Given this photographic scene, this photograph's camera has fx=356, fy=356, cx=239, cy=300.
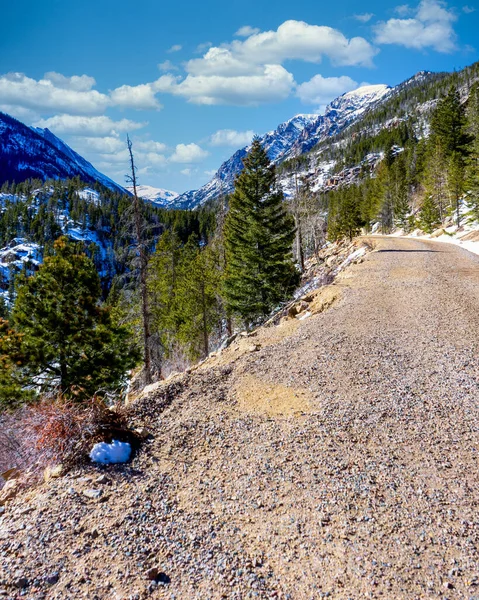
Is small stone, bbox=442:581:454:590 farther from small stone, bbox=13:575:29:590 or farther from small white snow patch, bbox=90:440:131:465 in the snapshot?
small white snow patch, bbox=90:440:131:465

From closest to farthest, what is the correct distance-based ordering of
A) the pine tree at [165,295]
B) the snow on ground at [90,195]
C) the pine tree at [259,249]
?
the pine tree at [259,249]
the pine tree at [165,295]
the snow on ground at [90,195]

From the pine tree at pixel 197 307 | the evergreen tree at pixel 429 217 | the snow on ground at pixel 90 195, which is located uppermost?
the snow on ground at pixel 90 195

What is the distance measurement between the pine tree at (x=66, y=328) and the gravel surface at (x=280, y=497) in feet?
24.1

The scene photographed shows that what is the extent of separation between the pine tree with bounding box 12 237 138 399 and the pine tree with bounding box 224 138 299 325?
10.3 metres

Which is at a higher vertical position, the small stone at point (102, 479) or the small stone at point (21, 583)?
the small stone at point (102, 479)

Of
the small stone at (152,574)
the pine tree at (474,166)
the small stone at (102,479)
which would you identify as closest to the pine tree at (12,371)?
the small stone at (102,479)

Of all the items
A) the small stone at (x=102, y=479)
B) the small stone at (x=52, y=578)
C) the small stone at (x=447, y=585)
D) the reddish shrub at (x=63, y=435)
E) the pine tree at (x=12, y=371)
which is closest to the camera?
the small stone at (x=447, y=585)

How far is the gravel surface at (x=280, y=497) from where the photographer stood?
3658 mm

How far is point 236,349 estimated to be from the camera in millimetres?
10789

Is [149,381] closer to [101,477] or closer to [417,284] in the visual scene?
[101,477]

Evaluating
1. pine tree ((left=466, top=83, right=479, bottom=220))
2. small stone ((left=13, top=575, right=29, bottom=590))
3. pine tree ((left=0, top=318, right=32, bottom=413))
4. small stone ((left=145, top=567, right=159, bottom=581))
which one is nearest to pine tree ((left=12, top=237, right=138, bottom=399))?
pine tree ((left=0, top=318, right=32, bottom=413))

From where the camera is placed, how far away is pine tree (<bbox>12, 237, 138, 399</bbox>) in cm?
1332

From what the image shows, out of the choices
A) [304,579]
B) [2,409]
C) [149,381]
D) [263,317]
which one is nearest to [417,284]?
[263,317]

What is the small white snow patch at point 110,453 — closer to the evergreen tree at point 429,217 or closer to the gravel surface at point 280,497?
the gravel surface at point 280,497
